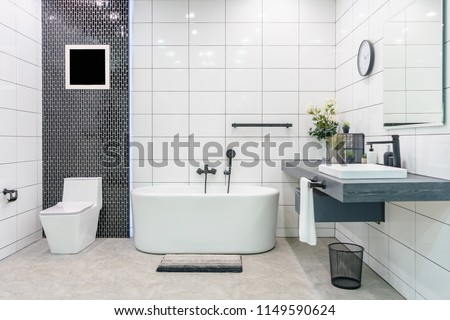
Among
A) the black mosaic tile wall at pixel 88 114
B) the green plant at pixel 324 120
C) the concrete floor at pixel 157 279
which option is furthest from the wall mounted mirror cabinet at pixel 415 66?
the black mosaic tile wall at pixel 88 114

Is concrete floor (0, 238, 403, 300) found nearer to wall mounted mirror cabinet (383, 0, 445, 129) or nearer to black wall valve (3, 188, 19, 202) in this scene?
black wall valve (3, 188, 19, 202)

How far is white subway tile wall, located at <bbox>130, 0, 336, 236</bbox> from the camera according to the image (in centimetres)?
402

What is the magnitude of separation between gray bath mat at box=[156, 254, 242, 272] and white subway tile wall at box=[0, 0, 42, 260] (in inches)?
63.0

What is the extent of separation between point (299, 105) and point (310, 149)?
0.53 metres

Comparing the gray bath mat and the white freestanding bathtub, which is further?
the white freestanding bathtub

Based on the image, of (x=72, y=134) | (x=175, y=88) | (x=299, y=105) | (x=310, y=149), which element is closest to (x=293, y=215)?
(x=310, y=149)

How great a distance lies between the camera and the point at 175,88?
403 cm

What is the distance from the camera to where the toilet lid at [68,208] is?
3.37 meters

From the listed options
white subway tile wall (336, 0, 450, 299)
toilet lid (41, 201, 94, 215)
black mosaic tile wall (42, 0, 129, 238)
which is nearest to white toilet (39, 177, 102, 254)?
toilet lid (41, 201, 94, 215)

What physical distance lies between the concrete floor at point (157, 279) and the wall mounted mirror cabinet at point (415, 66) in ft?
4.29

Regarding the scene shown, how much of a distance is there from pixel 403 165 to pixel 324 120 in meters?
1.39

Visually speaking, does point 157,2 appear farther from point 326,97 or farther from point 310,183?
point 310,183

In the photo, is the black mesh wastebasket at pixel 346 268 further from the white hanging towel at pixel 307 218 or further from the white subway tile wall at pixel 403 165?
the white hanging towel at pixel 307 218
